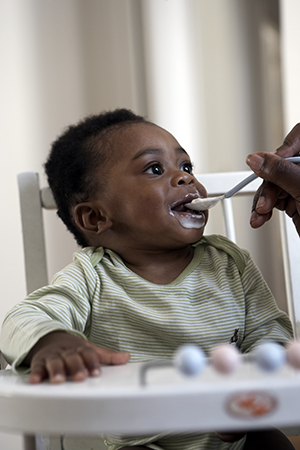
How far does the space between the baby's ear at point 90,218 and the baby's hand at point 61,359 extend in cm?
36

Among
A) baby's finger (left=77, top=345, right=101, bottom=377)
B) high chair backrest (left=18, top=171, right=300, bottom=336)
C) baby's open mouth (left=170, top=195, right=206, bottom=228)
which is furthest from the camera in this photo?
high chair backrest (left=18, top=171, right=300, bottom=336)

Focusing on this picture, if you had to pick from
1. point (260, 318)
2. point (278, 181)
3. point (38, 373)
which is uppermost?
point (278, 181)

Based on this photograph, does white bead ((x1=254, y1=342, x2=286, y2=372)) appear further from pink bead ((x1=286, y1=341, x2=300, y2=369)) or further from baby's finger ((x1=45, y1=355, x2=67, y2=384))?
baby's finger ((x1=45, y1=355, x2=67, y2=384))

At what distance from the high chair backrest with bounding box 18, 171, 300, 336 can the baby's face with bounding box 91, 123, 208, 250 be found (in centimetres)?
20

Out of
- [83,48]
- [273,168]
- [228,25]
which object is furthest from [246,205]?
[273,168]

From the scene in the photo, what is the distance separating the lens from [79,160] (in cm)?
94

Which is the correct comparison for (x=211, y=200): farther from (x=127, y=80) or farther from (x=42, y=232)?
(x=127, y=80)

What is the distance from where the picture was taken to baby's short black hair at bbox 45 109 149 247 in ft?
3.02

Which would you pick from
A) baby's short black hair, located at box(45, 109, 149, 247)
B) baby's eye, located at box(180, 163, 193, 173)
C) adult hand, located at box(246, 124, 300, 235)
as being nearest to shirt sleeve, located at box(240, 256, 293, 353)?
adult hand, located at box(246, 124, 300, 235)

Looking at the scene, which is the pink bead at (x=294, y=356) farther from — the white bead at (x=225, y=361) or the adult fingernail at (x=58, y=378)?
the adult fingernail at (x=58, y=378)

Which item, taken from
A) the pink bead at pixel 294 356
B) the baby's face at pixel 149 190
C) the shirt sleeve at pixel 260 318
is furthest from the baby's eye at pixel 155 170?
the pink bead at pixel 294 356

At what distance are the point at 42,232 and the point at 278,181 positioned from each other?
21.4 inches

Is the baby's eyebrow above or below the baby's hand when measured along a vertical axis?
above

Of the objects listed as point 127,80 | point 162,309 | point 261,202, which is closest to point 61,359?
point 162,309
